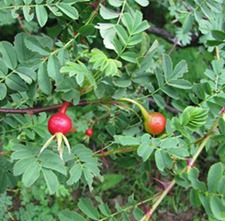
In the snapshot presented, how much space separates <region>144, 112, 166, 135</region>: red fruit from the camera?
1035 mm

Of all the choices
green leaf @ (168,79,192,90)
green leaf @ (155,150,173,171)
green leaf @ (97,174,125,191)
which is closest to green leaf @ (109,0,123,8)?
green leaf @ (168,79,192,90)

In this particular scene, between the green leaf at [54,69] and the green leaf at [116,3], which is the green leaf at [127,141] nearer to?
the green leaf at [54,69]

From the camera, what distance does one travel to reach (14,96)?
4.27 feet

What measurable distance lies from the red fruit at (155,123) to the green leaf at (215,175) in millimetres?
140

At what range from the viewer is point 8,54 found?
0.99 metres

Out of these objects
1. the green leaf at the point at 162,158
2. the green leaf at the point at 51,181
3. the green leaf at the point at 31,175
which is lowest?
the green leaf at the point at 162,158

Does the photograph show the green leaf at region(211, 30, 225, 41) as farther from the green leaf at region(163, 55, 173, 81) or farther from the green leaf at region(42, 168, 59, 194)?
the green leaf at region(42, 168, 59, 194)

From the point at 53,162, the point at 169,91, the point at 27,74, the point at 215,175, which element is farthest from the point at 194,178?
the point at 27,74

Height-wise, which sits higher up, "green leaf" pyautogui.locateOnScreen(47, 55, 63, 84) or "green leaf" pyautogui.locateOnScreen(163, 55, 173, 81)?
"green leaf" pyautogui.locateOnScreen(47, 55, 63, 84)

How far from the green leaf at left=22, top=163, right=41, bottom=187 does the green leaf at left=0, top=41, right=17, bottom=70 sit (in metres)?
0.22

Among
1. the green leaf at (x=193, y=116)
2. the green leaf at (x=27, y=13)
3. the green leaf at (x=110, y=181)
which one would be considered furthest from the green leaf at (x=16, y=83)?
the green leaf at (x=110, y=181)

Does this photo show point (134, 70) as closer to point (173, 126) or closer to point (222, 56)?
point (173, 126)

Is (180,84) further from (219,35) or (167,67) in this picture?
(219,35)

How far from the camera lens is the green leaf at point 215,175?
97 centimetres
